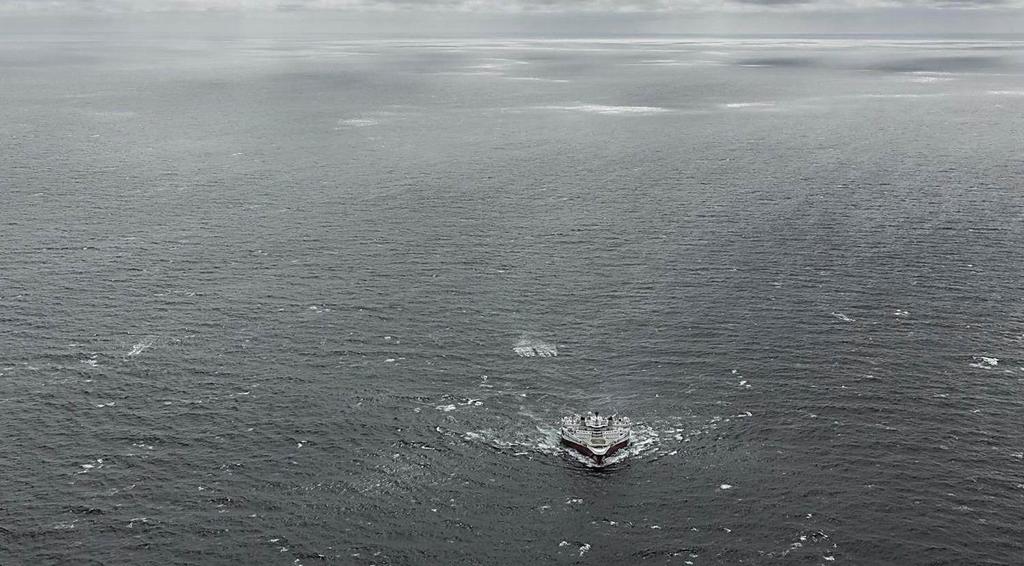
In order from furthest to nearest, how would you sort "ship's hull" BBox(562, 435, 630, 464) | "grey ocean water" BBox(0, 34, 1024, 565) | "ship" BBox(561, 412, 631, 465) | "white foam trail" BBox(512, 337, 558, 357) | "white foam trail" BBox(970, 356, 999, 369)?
"white foam trail" BBox(512, 337, 558, 357)
"white foam trail" BBox(970, 356, 999, 369)
"ship" BBox(561, 412, 631, 465)
"ship's hull" BBox(562, 435, 630, 464)
"grey ocean water" BBox(0, 34, 1024, 565)

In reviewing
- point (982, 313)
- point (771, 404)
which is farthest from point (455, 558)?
point (982, 313)

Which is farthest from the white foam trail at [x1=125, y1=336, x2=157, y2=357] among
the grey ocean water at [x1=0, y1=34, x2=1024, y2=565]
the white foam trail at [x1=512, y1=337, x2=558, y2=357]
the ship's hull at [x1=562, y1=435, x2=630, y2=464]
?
the ship's hull at [x1=562, y1=435, x2=630, y2=464]

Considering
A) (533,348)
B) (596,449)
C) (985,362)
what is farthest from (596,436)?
(985,362)

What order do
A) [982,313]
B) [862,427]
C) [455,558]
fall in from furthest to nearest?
[982,313]
[862,427]
[455,558]

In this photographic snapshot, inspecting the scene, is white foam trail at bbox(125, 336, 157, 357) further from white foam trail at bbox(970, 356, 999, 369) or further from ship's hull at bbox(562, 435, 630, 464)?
white foam trail at bbox(970, 356, 999, 369)

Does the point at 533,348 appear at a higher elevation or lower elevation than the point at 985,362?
lower

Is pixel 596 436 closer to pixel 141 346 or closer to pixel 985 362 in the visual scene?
pixel 985 362

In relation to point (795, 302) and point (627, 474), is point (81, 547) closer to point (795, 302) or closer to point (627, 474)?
point (627, 474)
